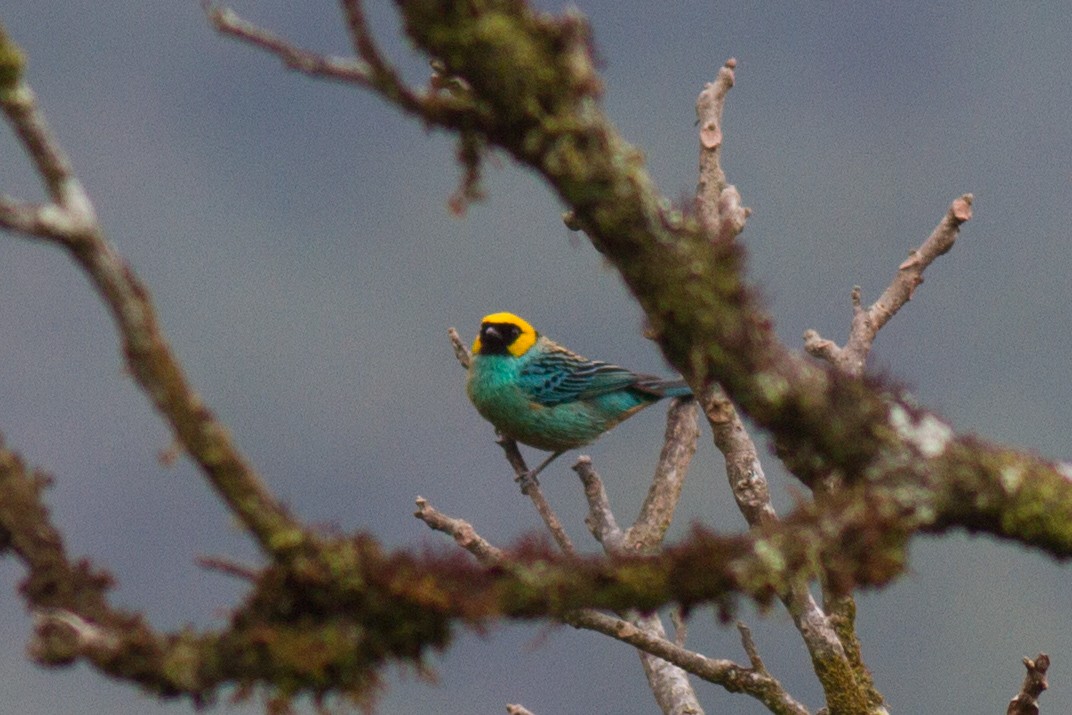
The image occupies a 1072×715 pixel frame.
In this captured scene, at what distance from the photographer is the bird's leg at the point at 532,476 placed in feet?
24.7

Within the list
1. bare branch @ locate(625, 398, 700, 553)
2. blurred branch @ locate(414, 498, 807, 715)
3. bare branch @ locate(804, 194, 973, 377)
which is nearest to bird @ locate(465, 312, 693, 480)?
bare branch @ locate(625, 398, 700, 553)

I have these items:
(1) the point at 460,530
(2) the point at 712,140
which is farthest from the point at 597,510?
(2) the point at 712,140

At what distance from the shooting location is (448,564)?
→ 3.78m

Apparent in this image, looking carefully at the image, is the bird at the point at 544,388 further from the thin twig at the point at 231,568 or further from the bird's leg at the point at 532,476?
the thin twig at the point at 231,568

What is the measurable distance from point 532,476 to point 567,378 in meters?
1.45

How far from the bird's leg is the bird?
3 cm

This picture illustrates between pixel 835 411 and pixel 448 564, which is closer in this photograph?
pixel 448 564

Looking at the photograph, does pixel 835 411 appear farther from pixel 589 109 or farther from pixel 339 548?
pixel 339 548

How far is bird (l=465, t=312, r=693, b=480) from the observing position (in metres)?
8.77

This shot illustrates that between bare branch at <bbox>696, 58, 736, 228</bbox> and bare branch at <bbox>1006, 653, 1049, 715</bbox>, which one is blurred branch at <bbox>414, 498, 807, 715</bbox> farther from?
bare branch at <bbox>696, 58, 736, 228</bbox>

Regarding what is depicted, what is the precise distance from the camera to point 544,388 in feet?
29.0

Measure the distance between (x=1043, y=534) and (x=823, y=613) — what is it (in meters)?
1.98

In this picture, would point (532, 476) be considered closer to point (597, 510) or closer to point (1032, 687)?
point (597, 510)

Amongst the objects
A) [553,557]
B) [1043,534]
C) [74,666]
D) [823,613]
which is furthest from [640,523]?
[74,666]
